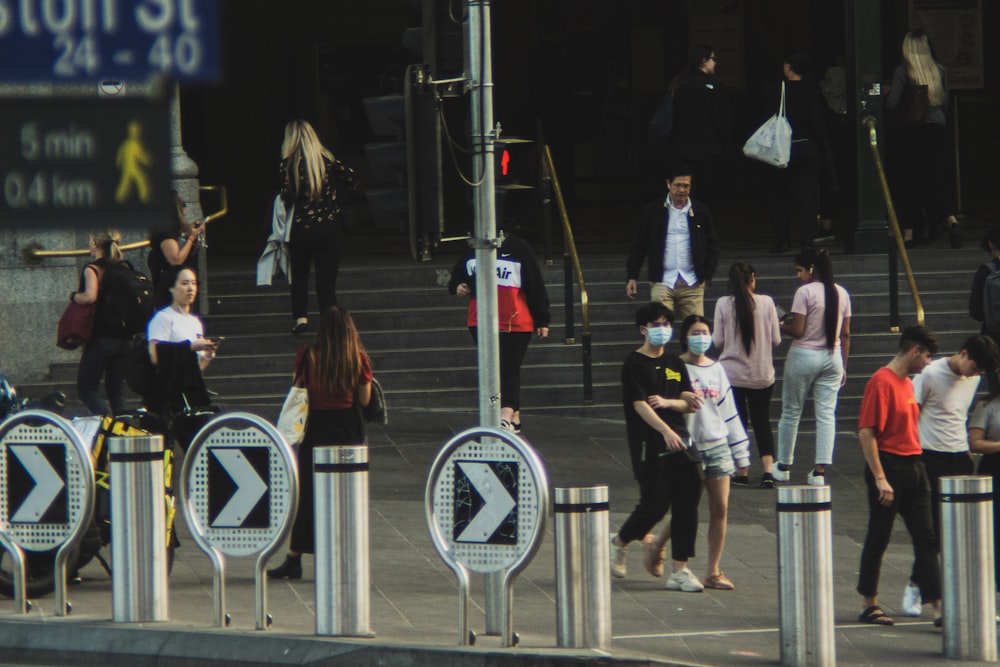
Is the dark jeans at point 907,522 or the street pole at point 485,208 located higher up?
the street pole at point 485,208

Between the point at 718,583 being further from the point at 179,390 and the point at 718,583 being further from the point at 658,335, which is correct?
the point at 179,390

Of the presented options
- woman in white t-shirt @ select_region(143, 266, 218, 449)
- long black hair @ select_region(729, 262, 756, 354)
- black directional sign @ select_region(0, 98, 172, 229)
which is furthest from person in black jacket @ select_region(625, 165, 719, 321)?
black directional sign @ select_region(0, 98, 172, 229)

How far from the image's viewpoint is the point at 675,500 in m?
9.88

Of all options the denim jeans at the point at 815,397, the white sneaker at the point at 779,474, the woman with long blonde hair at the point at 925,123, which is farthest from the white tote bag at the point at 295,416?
the woman with long blonde hair at the point at 925,123

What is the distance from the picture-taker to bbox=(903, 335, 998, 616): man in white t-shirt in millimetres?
9656

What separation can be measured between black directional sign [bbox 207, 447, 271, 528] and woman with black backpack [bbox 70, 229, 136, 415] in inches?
180

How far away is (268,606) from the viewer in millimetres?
9297

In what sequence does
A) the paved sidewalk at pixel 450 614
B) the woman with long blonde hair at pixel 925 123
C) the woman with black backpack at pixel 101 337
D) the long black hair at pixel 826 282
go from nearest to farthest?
the paved sidewalk at pixel 450 614, the long black hair at pixel 826 282, the woman with black backpack at pixel 101 337, the woman with long blonde hair at pixel 925 123

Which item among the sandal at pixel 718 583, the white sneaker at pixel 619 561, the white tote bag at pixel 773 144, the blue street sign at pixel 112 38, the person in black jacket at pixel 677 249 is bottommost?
the sandal at pixel 718 583

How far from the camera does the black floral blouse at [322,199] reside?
14.4 meters

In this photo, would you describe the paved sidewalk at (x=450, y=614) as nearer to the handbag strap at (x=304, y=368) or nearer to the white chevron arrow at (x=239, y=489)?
the white chevron arrow at (x=239, y=489)

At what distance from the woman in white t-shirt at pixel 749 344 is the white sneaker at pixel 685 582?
2652mm

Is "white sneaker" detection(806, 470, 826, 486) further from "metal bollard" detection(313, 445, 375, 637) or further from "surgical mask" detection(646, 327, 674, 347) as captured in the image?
"metal bollard" detection(313, 445, 375, 637)

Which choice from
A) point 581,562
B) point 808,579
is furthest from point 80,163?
point 808,579
